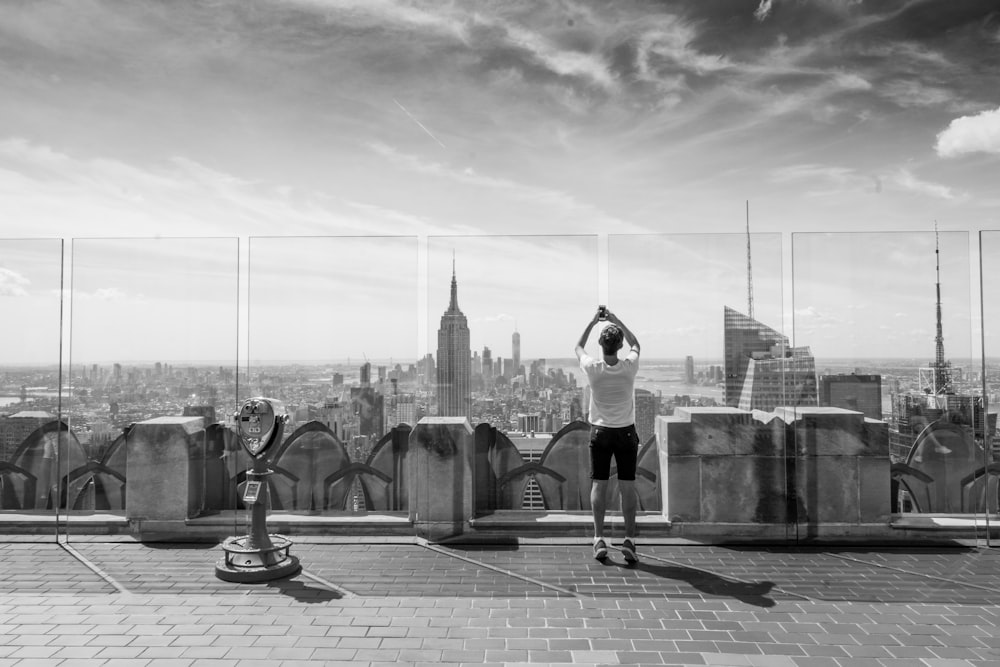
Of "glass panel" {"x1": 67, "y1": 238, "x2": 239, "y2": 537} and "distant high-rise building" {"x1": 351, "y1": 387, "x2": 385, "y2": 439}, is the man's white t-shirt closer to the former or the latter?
"distant high-rise building" {"x1": 351, "y1": 387, "x2": 385, "y2": 439}

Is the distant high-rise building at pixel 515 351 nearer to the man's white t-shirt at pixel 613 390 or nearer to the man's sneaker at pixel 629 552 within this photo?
the man's white t-shirt at pixel 613 390

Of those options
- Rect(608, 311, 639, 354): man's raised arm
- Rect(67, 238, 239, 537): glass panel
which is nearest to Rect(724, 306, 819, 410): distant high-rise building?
Rect(608, 311, 639, 354): man's raised arm

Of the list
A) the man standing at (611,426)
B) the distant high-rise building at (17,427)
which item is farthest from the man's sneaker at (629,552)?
the distant high-rise building at (17,427)

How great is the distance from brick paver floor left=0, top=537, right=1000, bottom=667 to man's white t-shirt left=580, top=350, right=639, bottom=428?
1.24 m

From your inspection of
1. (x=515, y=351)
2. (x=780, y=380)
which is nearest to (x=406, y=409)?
(x=515, y=351)

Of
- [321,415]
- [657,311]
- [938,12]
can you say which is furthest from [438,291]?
[938,12]

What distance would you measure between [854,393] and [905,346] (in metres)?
0.72

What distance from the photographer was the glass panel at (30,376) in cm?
691

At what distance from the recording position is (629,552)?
5621mm

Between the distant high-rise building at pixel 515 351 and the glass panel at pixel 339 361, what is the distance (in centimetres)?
100

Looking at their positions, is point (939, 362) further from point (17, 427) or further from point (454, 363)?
point (17, 427)

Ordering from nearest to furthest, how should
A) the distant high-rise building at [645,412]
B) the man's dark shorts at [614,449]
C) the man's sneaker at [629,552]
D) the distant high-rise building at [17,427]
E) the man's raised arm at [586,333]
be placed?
1. the man's sneaker at [629,552]
2. the man's dark shorts at [614,449]
3. the man's raised arm at [586,333]
4. the distant high-rise building at [645,412]
5. the distant high-rise building at [17,427]

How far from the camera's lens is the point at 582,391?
22.2 ft

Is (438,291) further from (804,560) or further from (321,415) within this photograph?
(804,560)
